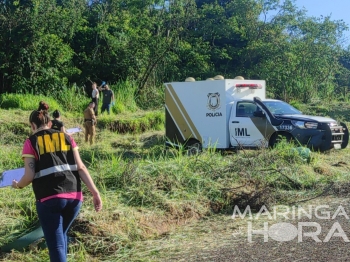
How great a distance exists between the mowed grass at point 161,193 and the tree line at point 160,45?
37.3ft

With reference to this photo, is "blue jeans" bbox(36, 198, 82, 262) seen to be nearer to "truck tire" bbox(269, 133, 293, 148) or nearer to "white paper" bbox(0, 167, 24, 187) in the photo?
"white paper" bbox(0, 167, 24, 187)

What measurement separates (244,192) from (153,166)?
161 centimetres

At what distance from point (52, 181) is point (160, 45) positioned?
21301 millimetres

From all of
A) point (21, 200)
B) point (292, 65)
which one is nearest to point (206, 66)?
point (292, 65)

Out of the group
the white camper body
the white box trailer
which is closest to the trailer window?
the white box trailer

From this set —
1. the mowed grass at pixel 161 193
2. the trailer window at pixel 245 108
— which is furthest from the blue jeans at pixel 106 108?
the mowed grass at pixel 161 193

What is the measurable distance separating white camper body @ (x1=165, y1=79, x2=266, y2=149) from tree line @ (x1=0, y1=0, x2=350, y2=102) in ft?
30.3

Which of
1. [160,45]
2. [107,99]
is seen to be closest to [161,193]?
[107,99]

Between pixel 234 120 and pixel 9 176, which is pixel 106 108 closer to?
pixel 234 120

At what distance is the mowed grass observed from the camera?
599cm

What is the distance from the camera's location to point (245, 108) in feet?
44.4

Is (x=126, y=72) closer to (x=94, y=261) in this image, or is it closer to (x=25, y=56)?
(x=25, y=56)

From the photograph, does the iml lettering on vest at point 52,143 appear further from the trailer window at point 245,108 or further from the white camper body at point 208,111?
the trailer window at point 245,108

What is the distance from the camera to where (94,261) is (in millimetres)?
5625
